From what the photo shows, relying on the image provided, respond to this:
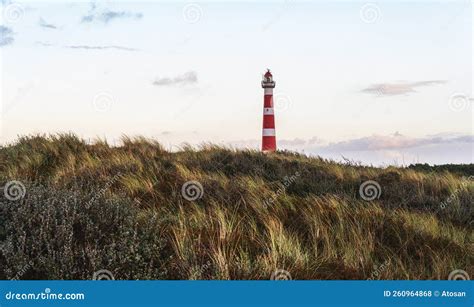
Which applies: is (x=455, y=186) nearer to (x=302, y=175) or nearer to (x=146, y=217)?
(x=302, y=175)

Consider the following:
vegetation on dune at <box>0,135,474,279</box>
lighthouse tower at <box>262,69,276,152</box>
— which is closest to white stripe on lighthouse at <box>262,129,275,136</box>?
lighthouse tower at <box>262,69,276,152</box>

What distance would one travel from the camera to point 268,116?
23.8 meters

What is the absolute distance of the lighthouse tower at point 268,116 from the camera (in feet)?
76.8

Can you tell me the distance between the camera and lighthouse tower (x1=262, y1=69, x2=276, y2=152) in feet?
76.8

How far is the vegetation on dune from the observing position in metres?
5.28

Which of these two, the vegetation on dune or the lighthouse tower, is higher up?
the lighthouse tower

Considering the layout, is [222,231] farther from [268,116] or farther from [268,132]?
[268,116]

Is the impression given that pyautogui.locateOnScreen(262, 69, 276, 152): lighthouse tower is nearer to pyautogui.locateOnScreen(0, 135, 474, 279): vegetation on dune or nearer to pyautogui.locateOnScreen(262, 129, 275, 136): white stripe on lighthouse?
pyautogui.locateOnScreen(262, 129, 275, 136): white stripe on lighthouse

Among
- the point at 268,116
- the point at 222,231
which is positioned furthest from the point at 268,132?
the point at 222,231

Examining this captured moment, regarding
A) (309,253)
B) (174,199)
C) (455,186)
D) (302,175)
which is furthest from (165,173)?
(455,186)

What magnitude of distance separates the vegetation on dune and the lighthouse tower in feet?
42.9

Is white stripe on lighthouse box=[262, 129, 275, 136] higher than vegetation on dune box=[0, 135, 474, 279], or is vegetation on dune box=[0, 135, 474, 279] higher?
white stripe on lighthouse box=[262, 129, 275, 136]

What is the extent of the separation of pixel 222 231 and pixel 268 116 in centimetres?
1785

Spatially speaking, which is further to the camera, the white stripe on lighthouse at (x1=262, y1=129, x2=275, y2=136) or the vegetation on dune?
the white stripe on lighthouse at (x1=262, y1=129, x2=275, y2=136)
